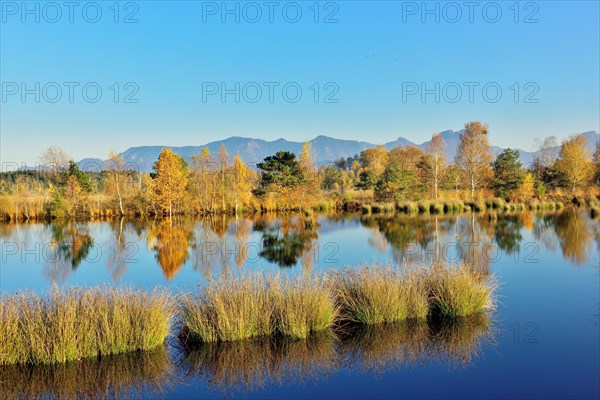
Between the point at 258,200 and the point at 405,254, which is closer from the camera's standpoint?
the point at 405,254

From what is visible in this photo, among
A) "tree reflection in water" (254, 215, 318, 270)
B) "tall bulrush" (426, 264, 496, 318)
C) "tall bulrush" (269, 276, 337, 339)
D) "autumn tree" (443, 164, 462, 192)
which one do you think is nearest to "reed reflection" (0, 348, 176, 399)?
"tall bulrush" (269, 276, 337, 339)

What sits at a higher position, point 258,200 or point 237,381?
point 258,200

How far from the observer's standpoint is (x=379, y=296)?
8414 millimetres

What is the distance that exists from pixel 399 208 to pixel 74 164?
2965cm

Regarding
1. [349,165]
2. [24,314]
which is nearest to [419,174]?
[24,314]

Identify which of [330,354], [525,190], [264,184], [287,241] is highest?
[264,184]

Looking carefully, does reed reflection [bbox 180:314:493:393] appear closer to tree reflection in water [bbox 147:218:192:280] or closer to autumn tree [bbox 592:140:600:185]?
tree reflection in water [bbox 147:218:192:280]

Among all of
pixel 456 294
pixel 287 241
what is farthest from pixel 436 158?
pixel 456 294

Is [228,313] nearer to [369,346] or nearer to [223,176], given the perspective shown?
[369,346]

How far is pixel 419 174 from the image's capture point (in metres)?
47.6

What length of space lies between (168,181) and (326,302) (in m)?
30.7

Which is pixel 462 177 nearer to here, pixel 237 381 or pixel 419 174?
pixel 419 174

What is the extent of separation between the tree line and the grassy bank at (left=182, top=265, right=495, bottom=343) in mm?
29993

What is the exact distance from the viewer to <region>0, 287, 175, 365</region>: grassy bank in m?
6.60
